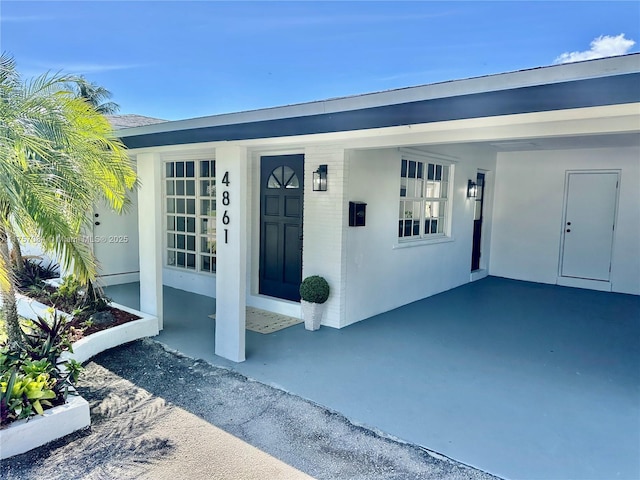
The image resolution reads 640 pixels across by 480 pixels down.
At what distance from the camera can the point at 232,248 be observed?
14.2 ft

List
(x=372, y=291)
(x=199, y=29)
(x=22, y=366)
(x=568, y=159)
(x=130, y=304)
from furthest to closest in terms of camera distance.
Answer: (x=199, y=29) → (x=568, y=159) → (x=130, y=304) → (x=372, y=291) → (x=22, y=366)

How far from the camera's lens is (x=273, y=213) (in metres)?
6.12

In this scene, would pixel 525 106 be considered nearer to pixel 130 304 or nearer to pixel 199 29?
pixel 130 304

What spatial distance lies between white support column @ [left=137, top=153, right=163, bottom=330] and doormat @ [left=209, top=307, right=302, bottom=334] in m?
0.93

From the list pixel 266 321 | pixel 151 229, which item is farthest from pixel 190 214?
pixel 266 321

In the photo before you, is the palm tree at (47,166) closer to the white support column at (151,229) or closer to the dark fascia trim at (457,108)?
the white support column at (151,229)

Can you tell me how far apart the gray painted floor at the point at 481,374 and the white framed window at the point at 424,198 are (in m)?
1.30

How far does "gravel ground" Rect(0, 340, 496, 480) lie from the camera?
255 centimetres

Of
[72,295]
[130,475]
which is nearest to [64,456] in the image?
[130,475]

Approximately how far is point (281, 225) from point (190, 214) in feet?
6.74

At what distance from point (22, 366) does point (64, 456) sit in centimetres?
99

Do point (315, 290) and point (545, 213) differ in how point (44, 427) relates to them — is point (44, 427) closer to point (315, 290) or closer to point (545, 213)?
point (315, 290)

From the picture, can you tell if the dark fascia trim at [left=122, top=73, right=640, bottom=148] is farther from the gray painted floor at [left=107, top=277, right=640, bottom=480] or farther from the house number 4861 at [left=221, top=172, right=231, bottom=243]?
the gray painted floor at [left=107, top=277, right=640, bottom=480]

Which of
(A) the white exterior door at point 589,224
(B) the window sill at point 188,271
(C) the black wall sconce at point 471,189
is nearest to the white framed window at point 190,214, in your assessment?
(B) the window sill at point 188,271
